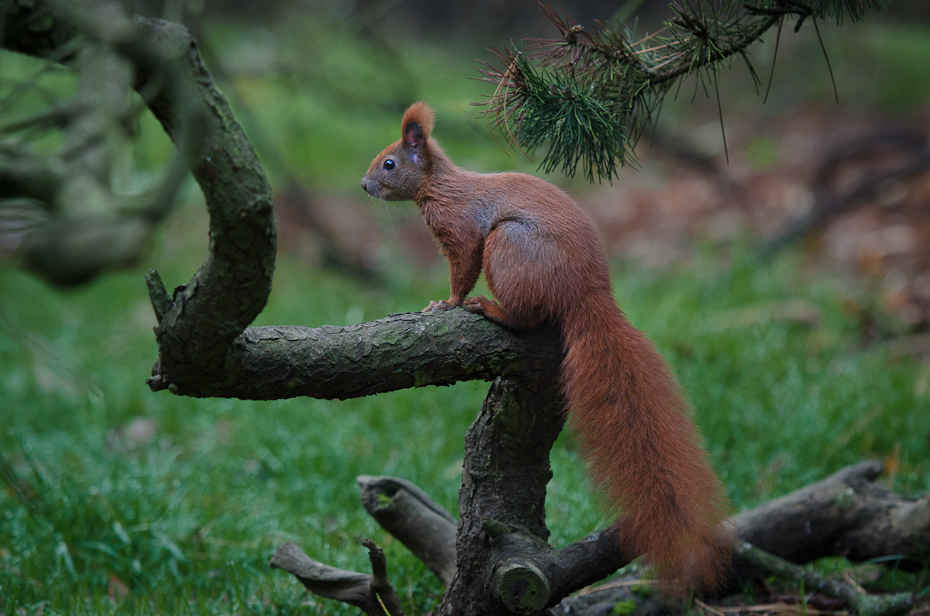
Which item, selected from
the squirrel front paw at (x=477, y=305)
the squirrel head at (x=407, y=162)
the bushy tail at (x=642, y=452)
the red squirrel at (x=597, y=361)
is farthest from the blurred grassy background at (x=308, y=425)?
the bushy tail at (x=642, y=452)

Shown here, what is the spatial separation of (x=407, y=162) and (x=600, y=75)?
637 mm

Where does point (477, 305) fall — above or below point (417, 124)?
below

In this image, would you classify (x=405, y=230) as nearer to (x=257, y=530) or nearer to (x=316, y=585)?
(x=257, y=530)

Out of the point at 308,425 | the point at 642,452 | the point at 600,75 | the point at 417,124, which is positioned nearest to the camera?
the point at 642,452

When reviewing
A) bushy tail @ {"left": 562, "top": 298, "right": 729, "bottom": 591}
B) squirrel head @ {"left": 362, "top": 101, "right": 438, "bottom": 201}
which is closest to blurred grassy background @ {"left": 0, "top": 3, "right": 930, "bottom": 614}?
squirrel head @ {"left": 362, "top": 101, "right": 438, "bottom": 201}

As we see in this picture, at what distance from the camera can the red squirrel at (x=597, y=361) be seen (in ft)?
5.80

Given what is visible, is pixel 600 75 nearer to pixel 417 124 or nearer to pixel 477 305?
pixel 417 124

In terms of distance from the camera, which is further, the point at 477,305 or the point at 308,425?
the point at 308,425

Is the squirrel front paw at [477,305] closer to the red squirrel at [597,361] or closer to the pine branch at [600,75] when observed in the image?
the red squirrel at [597,361]

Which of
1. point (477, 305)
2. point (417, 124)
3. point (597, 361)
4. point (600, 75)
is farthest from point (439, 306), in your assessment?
point (600, 75)

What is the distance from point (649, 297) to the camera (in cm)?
527

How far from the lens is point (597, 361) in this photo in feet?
6.11

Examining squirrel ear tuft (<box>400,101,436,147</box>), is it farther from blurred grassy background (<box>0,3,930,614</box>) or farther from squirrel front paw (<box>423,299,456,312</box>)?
squirrel front paw (<box>423,299,456,312</box>)

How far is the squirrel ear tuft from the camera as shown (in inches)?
85.8
